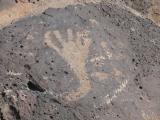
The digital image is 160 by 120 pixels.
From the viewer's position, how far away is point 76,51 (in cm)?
248

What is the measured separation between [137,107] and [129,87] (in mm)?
124

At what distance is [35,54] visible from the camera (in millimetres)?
2406

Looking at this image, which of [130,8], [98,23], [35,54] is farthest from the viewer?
[130,8]

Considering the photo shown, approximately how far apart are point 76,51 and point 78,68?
12 cm

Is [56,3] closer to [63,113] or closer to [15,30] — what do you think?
[15,30]

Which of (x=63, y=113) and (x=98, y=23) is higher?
(x=98, y=23)

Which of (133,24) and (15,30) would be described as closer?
(15,30)

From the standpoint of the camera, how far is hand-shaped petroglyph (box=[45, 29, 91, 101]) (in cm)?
235

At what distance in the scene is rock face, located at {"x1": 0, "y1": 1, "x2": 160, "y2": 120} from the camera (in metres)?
2.28

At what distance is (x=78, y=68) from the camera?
241 cm

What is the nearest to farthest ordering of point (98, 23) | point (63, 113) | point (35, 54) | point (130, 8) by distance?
point (63, 113), point (35, 54), point (98, 23), point (130, 8)

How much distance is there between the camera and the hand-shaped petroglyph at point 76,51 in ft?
7.71

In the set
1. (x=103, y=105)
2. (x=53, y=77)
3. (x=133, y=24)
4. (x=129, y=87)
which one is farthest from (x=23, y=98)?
(x=133, y=24)

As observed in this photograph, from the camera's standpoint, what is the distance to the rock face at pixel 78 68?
2.28 meters
